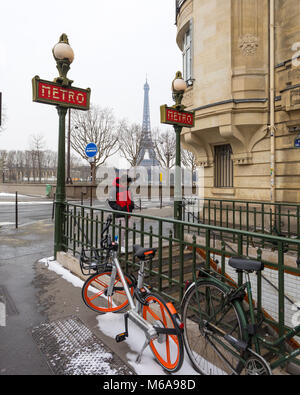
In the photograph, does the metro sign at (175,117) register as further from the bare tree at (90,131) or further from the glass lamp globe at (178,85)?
the bare tree at (90,131)

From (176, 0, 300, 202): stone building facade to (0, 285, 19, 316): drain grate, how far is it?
8.15m

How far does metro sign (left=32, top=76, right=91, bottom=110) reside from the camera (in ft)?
17.3

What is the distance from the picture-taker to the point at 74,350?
2852 millimetres

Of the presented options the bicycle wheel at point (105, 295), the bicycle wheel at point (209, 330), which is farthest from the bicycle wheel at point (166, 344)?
the bicycle wheel at point (105, 295)

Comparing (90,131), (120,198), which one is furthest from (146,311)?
(90,131)

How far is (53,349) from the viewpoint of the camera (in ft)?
9.39

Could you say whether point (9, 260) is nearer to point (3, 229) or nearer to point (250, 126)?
point (3, 229)

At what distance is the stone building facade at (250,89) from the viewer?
28.6 ft

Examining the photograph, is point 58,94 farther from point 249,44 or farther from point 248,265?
point 249,44

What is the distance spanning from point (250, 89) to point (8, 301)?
9.32 m

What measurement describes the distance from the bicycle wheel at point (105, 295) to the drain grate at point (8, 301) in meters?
1.00
